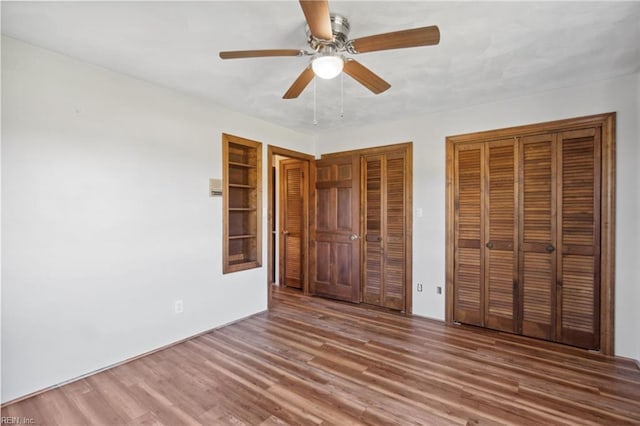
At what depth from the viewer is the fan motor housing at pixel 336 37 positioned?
6.09ft

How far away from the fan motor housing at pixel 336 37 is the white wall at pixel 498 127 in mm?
2115

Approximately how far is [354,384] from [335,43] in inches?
94.9

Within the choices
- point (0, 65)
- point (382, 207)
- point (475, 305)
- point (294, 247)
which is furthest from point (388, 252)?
point (0, 65)

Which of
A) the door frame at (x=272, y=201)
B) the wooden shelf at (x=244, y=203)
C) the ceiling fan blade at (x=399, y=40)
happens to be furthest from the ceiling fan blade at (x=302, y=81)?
the door frame at (x=272, y=201)

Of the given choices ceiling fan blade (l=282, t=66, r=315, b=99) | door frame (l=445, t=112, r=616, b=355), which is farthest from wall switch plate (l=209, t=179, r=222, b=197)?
door frame (l=445, t=112, r=616, b=355)

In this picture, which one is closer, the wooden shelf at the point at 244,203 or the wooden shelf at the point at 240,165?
the wooden shelf at the point at 240,165

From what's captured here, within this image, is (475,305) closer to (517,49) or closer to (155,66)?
(517,49)

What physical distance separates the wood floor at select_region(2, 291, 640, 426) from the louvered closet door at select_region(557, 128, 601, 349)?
25 centimetres

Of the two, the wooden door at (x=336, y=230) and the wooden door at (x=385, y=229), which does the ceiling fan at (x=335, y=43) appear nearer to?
the wooden door at (x=385, y=229)

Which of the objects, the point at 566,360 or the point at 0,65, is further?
the point at 566,360

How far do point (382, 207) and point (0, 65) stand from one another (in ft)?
12.2

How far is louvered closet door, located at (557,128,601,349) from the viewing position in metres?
2.82

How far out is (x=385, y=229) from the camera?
408 cm

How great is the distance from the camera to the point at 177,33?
2.05 metres
